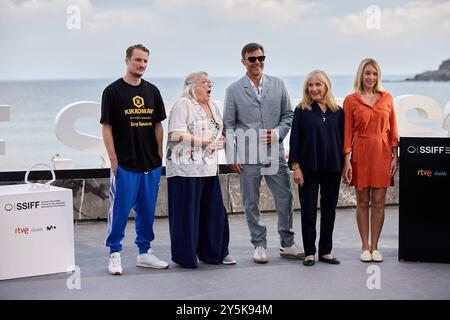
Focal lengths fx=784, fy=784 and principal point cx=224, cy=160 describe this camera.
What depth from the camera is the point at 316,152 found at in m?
5.12

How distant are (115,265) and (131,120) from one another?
3.10 ft

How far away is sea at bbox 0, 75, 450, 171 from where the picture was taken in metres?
18.7

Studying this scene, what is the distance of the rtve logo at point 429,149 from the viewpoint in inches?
206

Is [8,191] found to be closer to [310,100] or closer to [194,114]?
[194,114]

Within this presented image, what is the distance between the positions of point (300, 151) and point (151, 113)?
1.01 m

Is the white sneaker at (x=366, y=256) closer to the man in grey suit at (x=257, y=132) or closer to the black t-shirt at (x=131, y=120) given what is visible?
the man in grey suit at (x=257, y=132)

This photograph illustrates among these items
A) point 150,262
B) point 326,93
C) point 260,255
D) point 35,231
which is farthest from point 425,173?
point 35,231

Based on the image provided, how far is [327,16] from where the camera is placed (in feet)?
47.7

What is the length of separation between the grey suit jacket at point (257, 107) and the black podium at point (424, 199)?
0.83 metres

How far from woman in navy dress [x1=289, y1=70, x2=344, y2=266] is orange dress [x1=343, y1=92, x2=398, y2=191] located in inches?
2.8

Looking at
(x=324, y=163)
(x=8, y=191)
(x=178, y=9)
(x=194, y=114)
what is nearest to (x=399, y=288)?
(x=324, y=163)

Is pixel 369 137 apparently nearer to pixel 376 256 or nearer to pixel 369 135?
pixel 369 135

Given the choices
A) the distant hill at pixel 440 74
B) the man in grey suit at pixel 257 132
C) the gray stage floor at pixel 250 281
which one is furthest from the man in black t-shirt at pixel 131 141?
the distant hill at pixel 440 74
